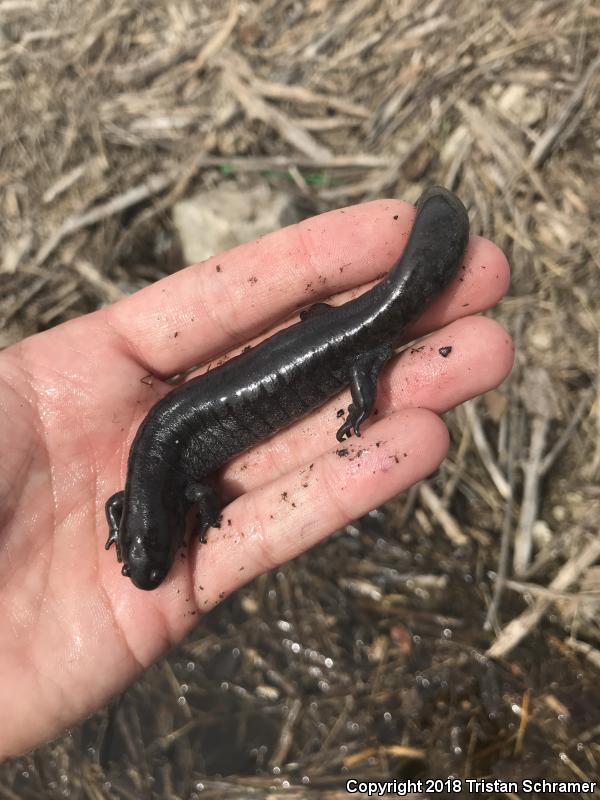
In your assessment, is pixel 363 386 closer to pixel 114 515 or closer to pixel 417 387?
pixel 417 387

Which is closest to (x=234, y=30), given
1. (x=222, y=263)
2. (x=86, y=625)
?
(x=222, y=263)

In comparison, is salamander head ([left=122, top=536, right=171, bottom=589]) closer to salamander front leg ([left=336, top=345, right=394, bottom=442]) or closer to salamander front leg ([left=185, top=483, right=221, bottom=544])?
salamander front leg ([left=185, top=483, right=221, bottom=544])

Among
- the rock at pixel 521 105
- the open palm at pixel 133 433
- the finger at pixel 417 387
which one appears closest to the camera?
the open palm at pixel 133 433

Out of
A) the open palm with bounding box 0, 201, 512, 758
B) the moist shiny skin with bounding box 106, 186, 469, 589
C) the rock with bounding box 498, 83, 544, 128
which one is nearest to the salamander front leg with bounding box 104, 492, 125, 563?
the moist shiny skin with bounding box 106, 186, 469, 589

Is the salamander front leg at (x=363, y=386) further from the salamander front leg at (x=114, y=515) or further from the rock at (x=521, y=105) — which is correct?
the rock at (x=521, y=105)

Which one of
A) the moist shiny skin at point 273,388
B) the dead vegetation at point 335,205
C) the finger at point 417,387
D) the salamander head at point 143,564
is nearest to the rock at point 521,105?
the dead vegetation at point 335,205

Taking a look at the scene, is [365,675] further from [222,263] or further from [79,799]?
[222,263]
